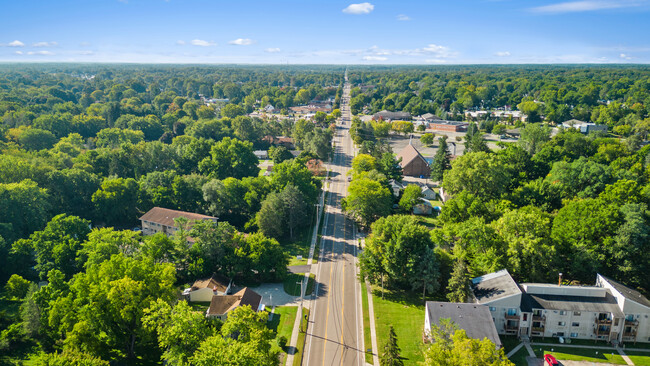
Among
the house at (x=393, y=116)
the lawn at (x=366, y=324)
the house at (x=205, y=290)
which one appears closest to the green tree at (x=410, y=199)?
the lawn at (x=366, y=324)

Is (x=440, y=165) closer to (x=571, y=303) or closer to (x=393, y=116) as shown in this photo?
(x=571, y=303)

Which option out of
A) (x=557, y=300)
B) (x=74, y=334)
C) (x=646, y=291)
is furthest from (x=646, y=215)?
(x=74, y=334)

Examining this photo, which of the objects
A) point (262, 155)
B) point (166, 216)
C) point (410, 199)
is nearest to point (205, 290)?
point (166, 216)

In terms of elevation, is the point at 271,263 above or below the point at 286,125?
below

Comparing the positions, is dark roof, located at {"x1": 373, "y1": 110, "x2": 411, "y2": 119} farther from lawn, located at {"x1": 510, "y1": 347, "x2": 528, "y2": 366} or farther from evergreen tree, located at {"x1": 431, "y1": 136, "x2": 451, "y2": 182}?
lawn, located at {"x1": 510, "y1": 347, "x2": 528, "y2": 366}

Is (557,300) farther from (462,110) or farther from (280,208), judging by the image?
(462,110)

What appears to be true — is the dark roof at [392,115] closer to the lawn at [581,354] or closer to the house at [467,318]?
the house at [467,318]
